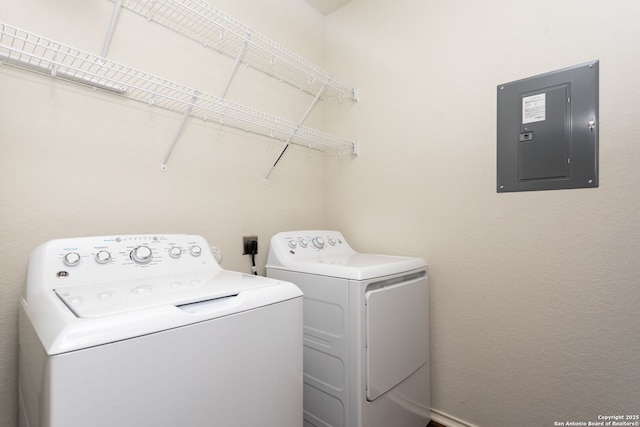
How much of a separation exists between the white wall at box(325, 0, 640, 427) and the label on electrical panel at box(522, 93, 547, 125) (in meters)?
0.13

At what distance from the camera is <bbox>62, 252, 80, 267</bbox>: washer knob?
38.8 inches

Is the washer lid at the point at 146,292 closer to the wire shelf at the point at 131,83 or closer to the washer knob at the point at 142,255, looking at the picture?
the washer knob at the point at 142,255

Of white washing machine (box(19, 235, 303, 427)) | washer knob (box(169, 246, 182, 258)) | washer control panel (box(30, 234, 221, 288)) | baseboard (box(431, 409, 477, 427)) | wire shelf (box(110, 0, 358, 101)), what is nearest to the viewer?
white washing machine (box(19, 235, 303, 427))

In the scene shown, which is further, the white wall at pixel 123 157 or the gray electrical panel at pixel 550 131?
the gray electrical panel at pixel 550 131

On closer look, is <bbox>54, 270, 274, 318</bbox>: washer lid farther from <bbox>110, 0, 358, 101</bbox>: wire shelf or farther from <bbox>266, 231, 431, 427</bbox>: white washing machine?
<bbox>110, 0, 358, 101</bbox>: wire shelf

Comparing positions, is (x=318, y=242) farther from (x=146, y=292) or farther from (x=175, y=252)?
(x=146, y=292)

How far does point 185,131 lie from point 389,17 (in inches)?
58.4

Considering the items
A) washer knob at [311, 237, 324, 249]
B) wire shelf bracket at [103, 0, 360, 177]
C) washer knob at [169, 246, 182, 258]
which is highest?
wire shelf bracket at [103, 0, 360, 177]

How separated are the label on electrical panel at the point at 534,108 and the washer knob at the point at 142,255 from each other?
176cm

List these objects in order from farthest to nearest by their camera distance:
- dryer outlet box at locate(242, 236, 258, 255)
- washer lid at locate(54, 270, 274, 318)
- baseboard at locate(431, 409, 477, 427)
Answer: dryer outlet box at locate(242, 236, 258, 255) < baseboard at locate(431, 409, 477, 427) < washer lid at locate(54, 270, 274, 318)

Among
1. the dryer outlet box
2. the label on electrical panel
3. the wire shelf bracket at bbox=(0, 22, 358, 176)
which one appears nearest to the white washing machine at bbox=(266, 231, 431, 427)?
the dryer outlet box

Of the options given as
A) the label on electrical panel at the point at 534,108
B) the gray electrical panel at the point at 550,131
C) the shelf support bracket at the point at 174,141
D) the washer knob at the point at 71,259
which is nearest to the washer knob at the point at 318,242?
the shelf support bracket at the point at 174,141

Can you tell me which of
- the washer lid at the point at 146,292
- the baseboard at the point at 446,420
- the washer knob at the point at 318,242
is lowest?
the baseboard at the point at 446,420

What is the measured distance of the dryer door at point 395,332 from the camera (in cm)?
127
